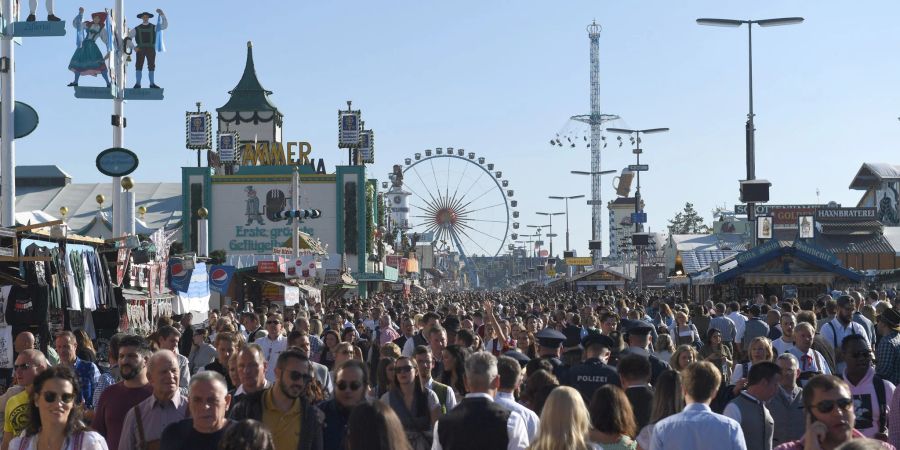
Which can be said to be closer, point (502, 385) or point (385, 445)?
point (385, 445)

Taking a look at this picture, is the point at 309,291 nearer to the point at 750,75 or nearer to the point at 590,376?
the point at 750,75

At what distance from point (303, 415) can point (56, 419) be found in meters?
1.32

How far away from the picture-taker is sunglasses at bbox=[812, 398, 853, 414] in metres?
5.89

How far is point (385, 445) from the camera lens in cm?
605

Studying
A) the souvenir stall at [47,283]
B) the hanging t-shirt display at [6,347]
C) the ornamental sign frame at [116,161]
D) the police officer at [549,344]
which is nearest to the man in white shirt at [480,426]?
the police officer at [549,344]

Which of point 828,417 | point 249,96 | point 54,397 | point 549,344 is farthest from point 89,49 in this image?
point 249,96

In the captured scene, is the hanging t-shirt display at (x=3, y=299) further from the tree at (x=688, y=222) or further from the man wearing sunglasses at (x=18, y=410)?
the tree at (x=688, y=222)

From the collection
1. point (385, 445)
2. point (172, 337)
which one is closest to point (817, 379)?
point (385, 445)

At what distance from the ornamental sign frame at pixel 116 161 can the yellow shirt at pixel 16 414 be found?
18252mm

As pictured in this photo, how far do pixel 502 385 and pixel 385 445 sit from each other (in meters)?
1.88

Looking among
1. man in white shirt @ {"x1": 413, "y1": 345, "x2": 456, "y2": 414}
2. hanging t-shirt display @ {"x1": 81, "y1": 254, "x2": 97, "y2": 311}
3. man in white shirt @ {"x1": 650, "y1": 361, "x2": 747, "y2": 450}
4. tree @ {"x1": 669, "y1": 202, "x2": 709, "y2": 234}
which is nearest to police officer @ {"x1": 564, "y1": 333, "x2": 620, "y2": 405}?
man in white shirt @ {"x1": 413, "y1": 345, "x2": 456, "y2": 414}

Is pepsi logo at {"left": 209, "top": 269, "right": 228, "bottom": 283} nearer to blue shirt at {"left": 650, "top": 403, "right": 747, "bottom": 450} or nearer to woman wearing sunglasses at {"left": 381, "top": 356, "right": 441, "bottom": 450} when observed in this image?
woman wearing sunglasses at {"left": 381, "top": 356, "right": 441, "bottom": 450}

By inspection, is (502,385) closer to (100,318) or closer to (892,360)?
(892,360)

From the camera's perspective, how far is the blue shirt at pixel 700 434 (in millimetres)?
6590
